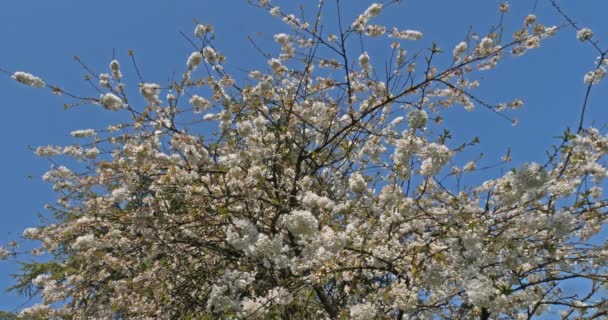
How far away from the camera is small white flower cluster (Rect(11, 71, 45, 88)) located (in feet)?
17.2

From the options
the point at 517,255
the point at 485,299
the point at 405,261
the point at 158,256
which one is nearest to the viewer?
the point at 485,299

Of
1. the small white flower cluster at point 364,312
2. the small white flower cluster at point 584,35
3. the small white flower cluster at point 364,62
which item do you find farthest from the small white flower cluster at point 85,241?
the small white flower cluster at point 584,35

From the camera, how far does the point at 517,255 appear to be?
364 cm

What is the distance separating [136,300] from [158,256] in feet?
2.31

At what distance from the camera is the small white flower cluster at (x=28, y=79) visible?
17.2 ft

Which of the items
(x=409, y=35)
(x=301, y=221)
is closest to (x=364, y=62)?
(x=409, y=35)

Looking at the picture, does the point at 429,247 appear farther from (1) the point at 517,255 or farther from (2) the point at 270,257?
(2) the point at 270,257

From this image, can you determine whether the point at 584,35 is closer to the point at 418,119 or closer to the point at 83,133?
the point at 418,119

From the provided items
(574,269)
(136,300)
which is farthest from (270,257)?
(136,300)

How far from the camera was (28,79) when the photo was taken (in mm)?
5254

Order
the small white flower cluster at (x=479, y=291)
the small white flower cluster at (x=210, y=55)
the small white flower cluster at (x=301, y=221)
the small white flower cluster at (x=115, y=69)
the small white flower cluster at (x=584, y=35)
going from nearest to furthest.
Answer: the small white flower cluster at (x=479, y=291) → the small white flower cluster at (x=301, y=221) → the small white flower cluster at (x=584, y=35) → the small white flower cluster at (x=115, y=69) → the small white flower cluster at (x=210, y=55)

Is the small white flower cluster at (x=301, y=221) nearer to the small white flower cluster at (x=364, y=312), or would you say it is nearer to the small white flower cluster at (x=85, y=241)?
the small white flower cluster at (x=364, y=312)

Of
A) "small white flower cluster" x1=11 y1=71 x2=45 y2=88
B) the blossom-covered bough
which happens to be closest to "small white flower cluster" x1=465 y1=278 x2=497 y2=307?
the blossom-covered bough

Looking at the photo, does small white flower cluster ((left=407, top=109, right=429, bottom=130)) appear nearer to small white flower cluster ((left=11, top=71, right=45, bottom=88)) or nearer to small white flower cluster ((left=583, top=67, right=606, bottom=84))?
small white flower cluster ((left=583, top=67, right=606, bottom=84))
